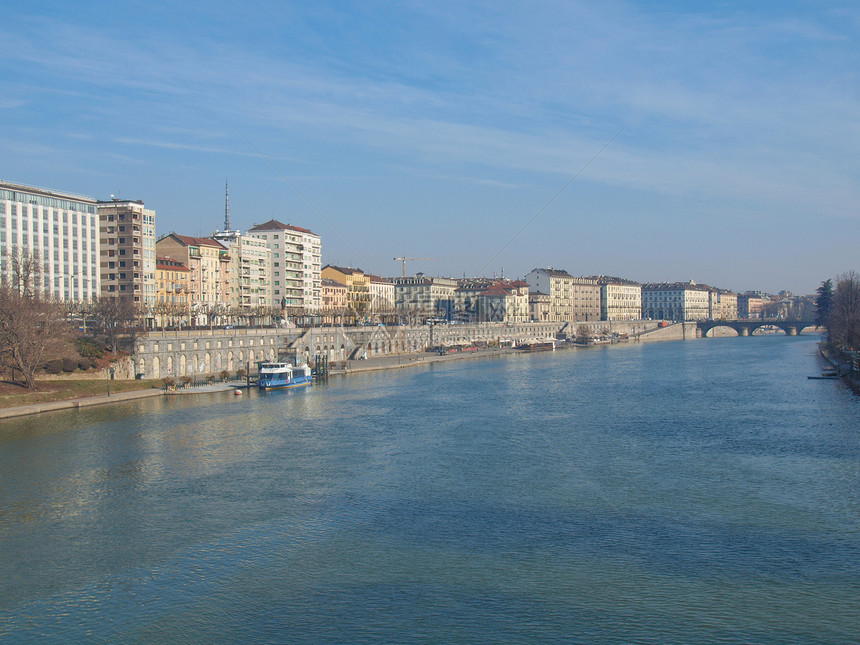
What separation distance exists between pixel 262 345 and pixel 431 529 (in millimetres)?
40911

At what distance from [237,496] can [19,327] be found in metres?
22.4

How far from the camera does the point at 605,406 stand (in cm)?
3825

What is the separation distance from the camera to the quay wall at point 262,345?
4712cm

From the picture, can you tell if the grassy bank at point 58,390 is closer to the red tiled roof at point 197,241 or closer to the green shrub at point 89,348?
the green shrub at point 89,348

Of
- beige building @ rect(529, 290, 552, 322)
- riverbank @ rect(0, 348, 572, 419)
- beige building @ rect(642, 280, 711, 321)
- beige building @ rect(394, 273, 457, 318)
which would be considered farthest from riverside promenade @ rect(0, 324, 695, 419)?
beige building @ rect(642, 280, 711, 321)

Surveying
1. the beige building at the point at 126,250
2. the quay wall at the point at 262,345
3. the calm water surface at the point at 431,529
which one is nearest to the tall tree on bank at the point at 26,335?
the quay wall at the point at 262,345

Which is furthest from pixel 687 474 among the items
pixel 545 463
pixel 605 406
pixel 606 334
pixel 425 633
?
pixel 606 334

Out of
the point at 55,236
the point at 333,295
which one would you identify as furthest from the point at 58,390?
the point at 333,295

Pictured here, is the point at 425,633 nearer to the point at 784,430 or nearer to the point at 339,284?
the point at 784,430

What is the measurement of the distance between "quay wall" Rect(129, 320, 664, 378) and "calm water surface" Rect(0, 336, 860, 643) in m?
13.4

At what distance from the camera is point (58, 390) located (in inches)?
1524

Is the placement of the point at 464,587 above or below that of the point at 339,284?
below

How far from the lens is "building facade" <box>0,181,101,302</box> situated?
194 ft

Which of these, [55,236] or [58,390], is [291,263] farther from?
[58,390]
